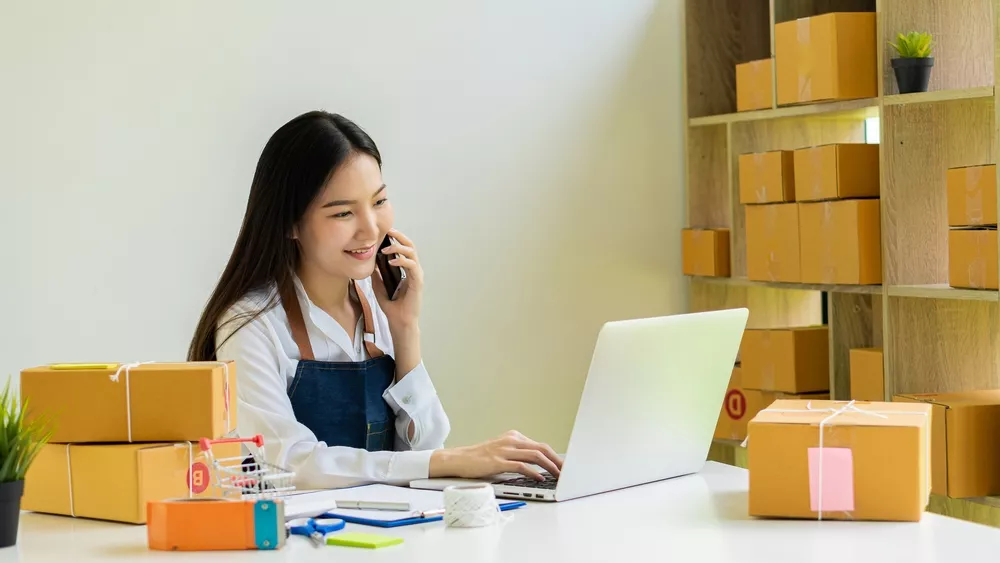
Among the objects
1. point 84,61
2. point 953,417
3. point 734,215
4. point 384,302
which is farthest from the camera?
point 734,215

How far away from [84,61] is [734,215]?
2008 millimetres

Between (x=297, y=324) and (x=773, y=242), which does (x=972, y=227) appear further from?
(x=297, y=324)

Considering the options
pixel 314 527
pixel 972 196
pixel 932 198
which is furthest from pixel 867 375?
pixel 314 527

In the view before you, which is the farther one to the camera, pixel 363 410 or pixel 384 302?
pixel 384 302

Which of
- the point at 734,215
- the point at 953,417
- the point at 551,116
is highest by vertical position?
the point at 551,116

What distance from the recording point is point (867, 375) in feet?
10.7

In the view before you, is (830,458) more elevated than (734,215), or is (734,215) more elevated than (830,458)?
(734,215)

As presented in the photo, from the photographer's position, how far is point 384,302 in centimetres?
250

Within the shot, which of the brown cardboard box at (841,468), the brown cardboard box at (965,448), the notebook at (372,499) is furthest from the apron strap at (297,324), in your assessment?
the brown cardboard box at (965,448)

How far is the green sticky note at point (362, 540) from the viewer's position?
4.97 feet

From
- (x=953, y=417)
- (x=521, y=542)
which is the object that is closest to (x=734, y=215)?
(x=953, y=417)

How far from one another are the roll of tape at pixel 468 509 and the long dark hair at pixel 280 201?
0.81 m

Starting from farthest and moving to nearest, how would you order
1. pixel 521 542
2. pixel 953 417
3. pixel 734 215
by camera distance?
pixel 734 215 → pixel 953 417 → pixel 521 542

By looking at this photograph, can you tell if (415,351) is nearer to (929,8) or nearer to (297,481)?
(297,481)
